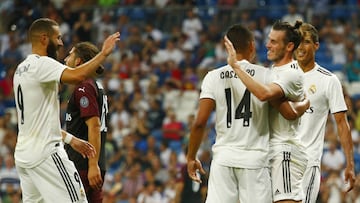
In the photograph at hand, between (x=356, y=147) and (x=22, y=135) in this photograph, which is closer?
(x=22, y=135)

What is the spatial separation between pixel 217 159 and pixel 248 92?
25.9 inches

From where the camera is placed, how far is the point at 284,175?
849 centimetres

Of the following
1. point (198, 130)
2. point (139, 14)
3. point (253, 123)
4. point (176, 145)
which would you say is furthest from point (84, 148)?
point (139, 14)

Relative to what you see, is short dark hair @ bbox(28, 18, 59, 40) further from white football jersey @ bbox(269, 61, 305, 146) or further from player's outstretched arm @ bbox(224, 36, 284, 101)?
white football jersey @ bbox(269, 61, 305, 146)

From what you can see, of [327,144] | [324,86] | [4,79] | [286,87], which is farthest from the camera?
[4,79]

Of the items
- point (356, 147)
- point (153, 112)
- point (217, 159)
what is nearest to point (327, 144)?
point (356, 147)

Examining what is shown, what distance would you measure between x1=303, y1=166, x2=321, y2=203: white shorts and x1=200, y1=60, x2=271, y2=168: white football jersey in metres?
1.19

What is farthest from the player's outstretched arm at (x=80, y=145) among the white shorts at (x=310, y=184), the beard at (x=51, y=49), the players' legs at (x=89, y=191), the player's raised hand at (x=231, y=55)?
the white shorts at (x=310, y=184)

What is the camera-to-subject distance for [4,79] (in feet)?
69.1

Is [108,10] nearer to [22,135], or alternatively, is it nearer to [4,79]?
[4,79]

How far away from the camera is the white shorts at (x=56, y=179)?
8.36m

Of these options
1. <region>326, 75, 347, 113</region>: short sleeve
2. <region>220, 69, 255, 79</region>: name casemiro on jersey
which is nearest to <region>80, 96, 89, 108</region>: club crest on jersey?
<region>220, 69, 255, 79</region>: name casemiro on jersey

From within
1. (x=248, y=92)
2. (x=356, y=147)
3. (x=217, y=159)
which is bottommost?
(x=356, y=147)

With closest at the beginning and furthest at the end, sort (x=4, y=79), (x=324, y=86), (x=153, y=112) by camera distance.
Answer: (x=324, y=86) → (x=153, y=112) → (x=4, y=79)
